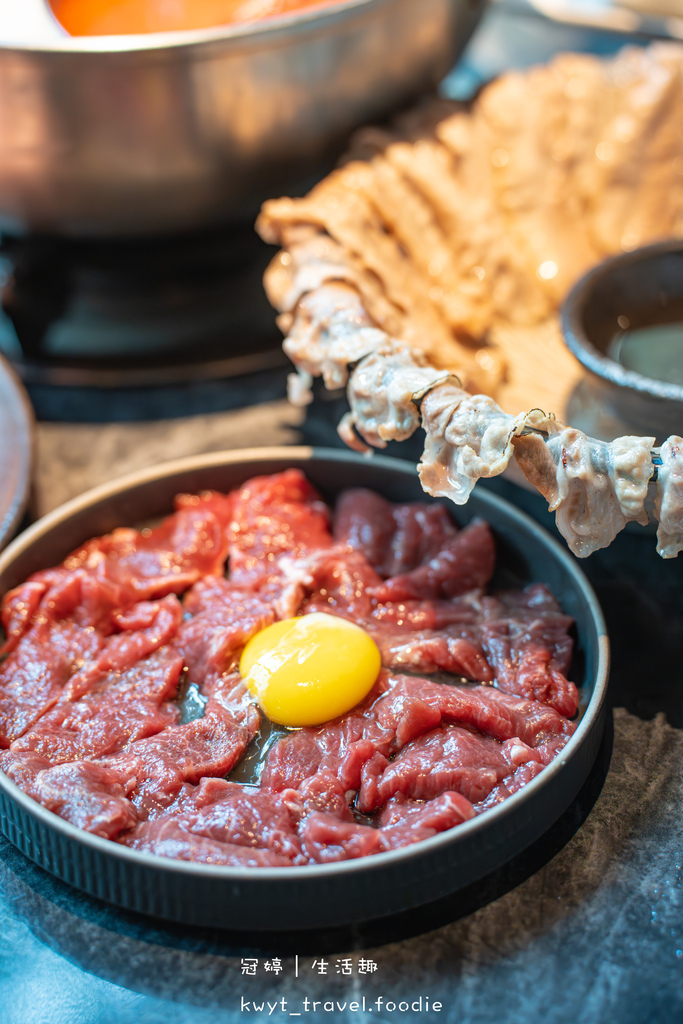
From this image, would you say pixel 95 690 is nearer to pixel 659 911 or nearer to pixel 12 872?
pixel 12 872

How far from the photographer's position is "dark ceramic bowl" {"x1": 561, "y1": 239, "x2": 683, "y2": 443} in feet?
6.75

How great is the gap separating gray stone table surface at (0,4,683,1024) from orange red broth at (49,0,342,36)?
2.24m

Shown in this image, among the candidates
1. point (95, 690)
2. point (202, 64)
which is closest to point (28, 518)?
point (95, 690)

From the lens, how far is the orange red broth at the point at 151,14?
8.54 feet

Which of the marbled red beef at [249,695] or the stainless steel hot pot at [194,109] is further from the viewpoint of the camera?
the stainless steel hot pot at [194,109]

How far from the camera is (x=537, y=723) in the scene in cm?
172

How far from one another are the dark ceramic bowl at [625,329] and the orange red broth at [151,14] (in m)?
1.24

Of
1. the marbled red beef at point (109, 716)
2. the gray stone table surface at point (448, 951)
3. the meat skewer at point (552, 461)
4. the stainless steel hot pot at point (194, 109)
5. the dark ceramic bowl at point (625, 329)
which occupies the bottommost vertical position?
the gray stone table surface at point (448, 951)

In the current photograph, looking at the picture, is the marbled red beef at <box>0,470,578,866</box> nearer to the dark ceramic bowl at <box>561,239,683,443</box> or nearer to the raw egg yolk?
the raw egg yolk

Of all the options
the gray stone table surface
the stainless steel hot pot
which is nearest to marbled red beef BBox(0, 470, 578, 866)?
the gray stone table surface

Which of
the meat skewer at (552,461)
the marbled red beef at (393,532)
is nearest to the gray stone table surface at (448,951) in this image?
the meat skewer at (552,461)

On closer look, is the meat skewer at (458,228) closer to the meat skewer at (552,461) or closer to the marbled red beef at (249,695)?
the meat skewer at (552,461)

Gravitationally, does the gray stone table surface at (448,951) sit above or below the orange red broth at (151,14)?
below

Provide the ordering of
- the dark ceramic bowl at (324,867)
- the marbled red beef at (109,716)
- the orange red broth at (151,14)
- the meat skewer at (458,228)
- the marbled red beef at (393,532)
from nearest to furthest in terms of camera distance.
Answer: the dark ceramic bowl at (324,867) < the marbled red beef at (109,716) < the meat skewer at (458,228) < the marbled red beef at (393,532) < the orange red broth at (151,14)
